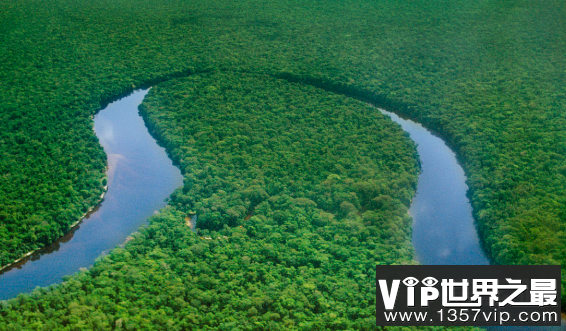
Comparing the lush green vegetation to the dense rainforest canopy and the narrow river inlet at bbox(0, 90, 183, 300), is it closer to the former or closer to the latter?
the dense rainforest canopy

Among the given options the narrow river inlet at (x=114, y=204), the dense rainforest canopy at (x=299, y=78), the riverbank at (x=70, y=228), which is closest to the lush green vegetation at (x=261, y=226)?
the dense rainforest canopy at (x=299, y=78)

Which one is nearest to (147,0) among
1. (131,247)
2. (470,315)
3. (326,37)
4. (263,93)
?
(326,37)

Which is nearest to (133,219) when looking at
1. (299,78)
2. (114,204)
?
(114,204)

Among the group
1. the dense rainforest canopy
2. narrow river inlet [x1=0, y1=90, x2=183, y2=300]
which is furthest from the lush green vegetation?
narrow river inlet [x1=0, y1=90, x2=183, y2=300]

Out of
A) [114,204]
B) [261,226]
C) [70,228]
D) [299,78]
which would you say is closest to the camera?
[261,226]

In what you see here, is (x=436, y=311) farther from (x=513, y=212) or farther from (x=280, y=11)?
(x=280, y=11)

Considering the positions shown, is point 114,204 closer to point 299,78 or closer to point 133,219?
point 133,219

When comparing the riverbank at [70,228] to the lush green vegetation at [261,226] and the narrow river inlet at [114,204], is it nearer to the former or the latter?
the narrow river inlet at [114,204]
